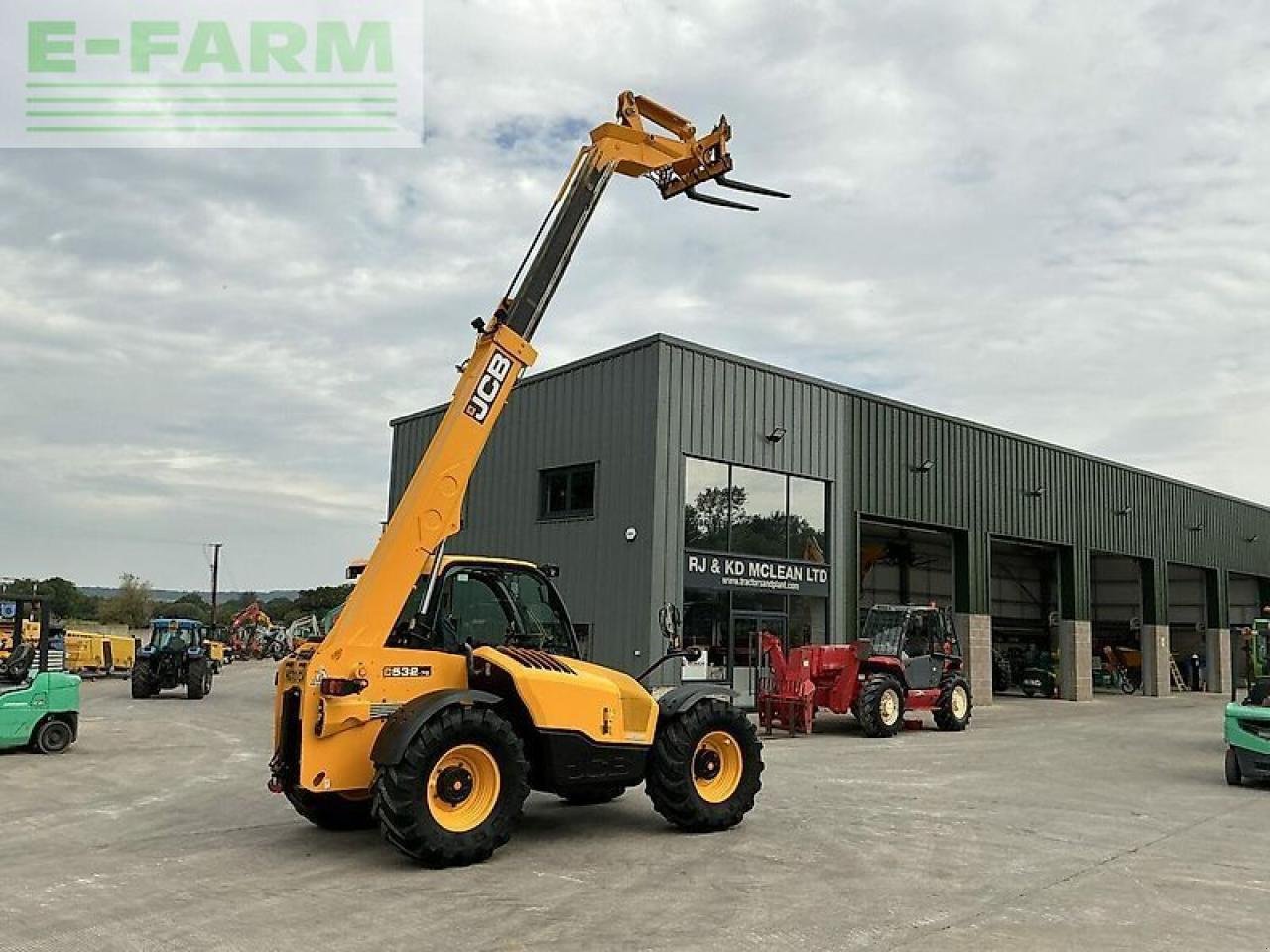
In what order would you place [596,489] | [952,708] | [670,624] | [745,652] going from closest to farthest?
[670,624], [952,708], [745,652], [596,489]

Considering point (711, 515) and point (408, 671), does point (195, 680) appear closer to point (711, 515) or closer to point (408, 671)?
point (711, 515)

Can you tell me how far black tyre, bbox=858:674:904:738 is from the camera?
19.2 meters

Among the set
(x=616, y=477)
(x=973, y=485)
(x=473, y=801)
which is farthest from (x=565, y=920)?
(x=973, y=485)

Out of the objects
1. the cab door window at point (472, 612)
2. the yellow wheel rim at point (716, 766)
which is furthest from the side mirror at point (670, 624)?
the cab door window at point (472, 612)

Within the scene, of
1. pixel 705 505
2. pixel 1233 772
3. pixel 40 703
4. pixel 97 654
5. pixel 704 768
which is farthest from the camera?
pixel 97 654

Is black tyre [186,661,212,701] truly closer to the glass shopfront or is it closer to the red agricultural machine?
the glass shopfront

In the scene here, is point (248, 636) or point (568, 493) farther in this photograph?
point (248, 636)

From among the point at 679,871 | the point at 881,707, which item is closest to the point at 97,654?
the point at 881,707

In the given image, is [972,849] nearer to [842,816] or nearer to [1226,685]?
[842,816]

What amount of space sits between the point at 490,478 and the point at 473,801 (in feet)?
58.8

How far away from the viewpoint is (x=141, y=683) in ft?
89.1

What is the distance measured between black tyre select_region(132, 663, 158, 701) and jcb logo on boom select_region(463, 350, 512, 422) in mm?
21808

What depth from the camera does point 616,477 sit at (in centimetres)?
2195

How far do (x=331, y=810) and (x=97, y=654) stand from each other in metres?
32.1
